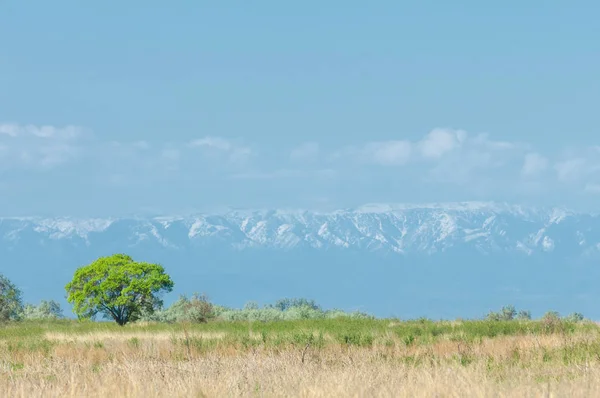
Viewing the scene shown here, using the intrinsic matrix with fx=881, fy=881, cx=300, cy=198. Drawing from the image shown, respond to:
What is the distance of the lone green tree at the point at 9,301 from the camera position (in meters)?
58.5

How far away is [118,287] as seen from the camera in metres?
49.8

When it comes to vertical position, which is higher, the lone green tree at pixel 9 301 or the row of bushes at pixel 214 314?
the lone green tree at pixel 9 301

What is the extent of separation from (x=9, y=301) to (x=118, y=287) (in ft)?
44.7

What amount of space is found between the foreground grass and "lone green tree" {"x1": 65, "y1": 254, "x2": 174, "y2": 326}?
10022 millimetres

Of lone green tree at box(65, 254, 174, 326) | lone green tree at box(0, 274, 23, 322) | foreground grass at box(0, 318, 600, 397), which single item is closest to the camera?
foreground grass at box(0, 318, 600, 397)

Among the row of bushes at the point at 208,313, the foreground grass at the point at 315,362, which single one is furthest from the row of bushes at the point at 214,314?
the foreground grass at the point at 315,362

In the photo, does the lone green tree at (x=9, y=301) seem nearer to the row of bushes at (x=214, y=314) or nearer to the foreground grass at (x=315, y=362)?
the row of bushes at (x=214, y=314)

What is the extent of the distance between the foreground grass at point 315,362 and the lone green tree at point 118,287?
32.9 feet

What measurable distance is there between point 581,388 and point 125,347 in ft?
54.4

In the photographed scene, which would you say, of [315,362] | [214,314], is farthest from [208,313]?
[315,362]

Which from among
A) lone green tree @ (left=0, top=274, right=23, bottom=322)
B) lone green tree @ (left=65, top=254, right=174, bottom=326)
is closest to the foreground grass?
lone green tree @ (left=65, top=254, right=174, bottom=326)

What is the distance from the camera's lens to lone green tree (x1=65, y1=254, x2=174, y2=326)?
49.0 metres

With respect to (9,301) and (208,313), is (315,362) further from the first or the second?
(9,301)

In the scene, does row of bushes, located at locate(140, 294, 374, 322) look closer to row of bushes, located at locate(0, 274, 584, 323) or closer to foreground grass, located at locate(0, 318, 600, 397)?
row of bushes, located at locate(0, 274, 584, 323)
